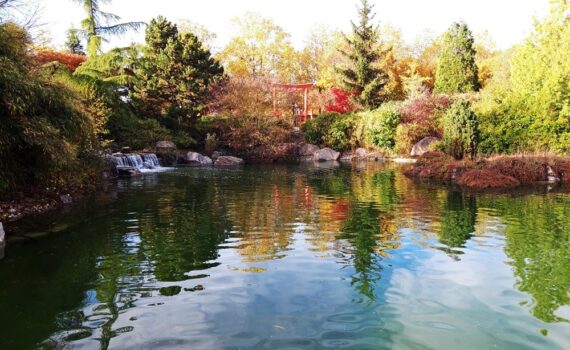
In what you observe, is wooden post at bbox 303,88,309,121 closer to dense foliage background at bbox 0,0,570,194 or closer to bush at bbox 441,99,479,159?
dense foliage background at bbox 0,0,570,194

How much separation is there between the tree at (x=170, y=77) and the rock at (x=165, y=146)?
4.07 metres

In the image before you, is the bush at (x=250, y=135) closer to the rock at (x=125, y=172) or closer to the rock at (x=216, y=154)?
the rock at (x=216, y=154)

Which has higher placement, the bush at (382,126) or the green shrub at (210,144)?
the bush at (382,126)

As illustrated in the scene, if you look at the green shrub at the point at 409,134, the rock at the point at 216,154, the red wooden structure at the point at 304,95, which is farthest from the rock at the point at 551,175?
the red wooden structure at the point at 304,95

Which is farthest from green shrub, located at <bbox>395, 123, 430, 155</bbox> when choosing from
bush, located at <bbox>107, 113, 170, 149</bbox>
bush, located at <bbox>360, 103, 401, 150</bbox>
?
bush, located at <bbox>107, 113, 170, 149</bbox>

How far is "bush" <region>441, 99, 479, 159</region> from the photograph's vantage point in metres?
18.1

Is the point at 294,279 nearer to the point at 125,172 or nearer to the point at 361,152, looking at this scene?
the point at 125,172

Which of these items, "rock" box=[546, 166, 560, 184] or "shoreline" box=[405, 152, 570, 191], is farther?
"rock" box=[546, 166, 560, 184]

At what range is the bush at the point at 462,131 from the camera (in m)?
18.1

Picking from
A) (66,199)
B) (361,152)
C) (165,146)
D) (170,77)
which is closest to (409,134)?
(361,152)

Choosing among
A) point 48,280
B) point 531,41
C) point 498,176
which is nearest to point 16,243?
point 48,280

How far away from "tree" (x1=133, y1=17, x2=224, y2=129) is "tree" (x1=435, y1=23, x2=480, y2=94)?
17.4m

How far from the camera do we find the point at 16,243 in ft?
24.8

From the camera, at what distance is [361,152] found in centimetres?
3105
